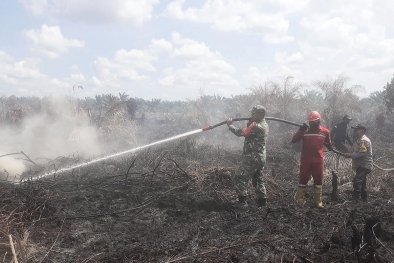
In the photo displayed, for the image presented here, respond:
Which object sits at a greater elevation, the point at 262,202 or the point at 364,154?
the point at 364,154

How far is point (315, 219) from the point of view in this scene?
15.8 feet

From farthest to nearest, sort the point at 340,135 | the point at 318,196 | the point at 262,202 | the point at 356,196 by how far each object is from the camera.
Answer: the point at 340,135 → the point at 356,196 → the point at 262,202 → the point at 318,196

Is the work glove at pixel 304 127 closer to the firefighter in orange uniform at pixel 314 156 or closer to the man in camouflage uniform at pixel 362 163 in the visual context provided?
the firefighter in orange uniform at pixel 314 156

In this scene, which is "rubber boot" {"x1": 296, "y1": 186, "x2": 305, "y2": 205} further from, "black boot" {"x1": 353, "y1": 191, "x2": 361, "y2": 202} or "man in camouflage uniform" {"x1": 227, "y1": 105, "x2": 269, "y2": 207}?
"black boot" {"x1": 353, "y1": 191, "x2": 361, "y2": 202}

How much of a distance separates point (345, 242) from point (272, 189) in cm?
271

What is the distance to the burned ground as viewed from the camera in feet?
12.2

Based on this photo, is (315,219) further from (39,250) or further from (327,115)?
(327,115)

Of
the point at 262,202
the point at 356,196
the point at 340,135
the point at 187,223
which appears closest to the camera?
the point at 187,223

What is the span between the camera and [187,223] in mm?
5094

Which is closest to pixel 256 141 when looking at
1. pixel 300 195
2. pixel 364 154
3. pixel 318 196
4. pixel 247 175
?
pixel 247 175

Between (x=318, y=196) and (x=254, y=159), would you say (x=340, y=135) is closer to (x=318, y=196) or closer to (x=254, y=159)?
(x=318, y=196)

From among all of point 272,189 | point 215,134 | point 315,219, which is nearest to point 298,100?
point 215,134

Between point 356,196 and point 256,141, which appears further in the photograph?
point 356,196

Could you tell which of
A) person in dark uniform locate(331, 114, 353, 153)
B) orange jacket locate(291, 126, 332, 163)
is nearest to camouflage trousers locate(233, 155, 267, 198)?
orange jacket locate(291, 126, 332, 163)
